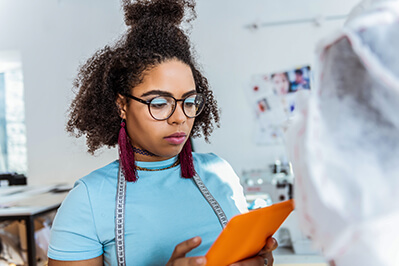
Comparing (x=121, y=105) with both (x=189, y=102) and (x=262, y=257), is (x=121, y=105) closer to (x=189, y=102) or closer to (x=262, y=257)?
(x=189, y=102)

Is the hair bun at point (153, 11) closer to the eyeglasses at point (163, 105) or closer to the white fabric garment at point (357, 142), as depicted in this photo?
the eyeglasses at point (163, 105)

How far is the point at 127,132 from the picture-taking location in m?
1.06

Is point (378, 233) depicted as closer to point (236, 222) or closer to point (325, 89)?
point (325, 89)

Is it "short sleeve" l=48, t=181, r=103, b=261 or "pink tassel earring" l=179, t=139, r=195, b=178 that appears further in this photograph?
"pink tassel earring" l=179, t=139, r=195, b=178

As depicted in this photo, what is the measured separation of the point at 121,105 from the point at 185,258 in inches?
19.5

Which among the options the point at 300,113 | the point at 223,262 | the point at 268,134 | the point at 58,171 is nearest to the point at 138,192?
the point at 223,262

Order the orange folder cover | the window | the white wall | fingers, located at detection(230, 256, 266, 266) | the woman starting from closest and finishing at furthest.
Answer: the orange folder cover → fingers, located at detection(230, 256, 266, 266) → the woman → the white wall → the window

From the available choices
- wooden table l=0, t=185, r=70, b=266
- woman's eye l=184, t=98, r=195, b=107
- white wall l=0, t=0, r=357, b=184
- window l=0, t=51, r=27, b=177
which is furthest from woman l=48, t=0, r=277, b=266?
window l=0, t=51, r=27, b=177

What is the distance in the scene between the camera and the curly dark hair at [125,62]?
1.02 m

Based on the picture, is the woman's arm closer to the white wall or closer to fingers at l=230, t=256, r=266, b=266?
fingers at l=230, t=256, r=266, b=266

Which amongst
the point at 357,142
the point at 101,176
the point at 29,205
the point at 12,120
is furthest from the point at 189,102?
the point at 12,120

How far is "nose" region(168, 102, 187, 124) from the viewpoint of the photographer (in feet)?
3.14

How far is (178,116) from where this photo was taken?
0.96 meters

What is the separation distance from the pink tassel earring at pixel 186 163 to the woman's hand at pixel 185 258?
13.2 inches
